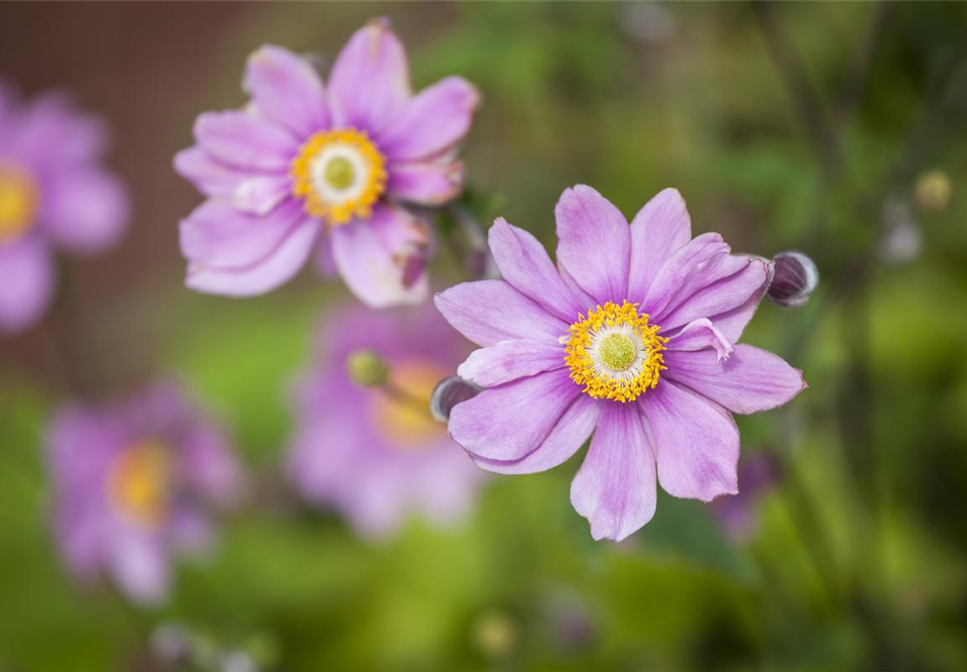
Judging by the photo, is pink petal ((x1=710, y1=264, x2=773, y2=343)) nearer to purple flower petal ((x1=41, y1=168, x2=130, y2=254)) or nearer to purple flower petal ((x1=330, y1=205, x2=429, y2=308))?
purple flower petal ((x1=330, y1=205, x2=429, y2=308))

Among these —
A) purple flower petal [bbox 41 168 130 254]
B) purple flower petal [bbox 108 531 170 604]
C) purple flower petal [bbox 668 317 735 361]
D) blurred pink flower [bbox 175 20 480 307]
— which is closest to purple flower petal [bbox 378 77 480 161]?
blurred pink flower [bbox 175 20 480 307]

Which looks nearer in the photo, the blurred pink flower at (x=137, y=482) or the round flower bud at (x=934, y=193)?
the round flower bud at (x=934, y=193)

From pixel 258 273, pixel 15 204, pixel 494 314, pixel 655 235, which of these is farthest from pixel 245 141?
pixel 15 204

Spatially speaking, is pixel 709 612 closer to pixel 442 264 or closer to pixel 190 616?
pixel 442 264

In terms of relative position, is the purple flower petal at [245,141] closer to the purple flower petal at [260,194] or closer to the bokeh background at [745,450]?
the purple flower petal at [260,194]

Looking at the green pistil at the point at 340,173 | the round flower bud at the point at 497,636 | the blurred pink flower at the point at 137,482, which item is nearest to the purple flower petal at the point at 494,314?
the green pistil at the point at 340,173

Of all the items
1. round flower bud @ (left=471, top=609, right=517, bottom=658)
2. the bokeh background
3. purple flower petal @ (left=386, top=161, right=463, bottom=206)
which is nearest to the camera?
purple flower petal @ (left=386, top=161, right=463, bottom=206)

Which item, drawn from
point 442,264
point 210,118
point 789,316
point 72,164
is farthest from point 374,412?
point 210,118
